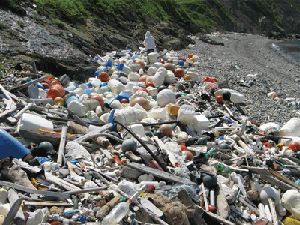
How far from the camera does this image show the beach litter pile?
3396 millimetres

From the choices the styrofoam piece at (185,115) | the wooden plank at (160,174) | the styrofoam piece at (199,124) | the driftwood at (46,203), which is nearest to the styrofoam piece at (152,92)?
the styrofoam piece at (185,115)

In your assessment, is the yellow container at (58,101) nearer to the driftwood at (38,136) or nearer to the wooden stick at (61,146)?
the wooden stick at (61,146)

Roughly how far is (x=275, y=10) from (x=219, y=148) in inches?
3134

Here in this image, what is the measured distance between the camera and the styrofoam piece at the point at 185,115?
712cm

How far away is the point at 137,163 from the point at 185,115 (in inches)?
116

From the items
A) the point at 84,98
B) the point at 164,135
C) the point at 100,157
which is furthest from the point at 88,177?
the point at 84,98

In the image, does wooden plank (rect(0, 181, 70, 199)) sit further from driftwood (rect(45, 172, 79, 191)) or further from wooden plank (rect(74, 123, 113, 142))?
wooden plank (rect(74, 123, 113, 142))

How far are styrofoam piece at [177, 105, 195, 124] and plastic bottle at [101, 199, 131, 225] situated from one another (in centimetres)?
407

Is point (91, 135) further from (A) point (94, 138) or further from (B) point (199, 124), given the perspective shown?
(B) point (199, 124)

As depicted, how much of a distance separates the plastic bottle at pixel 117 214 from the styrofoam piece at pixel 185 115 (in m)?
4.07

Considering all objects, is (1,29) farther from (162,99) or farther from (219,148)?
(219,148)

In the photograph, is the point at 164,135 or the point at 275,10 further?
the point at 275,10

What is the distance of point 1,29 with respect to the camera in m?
10.6

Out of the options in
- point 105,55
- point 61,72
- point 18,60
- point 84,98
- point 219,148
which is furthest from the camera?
point 105,55
